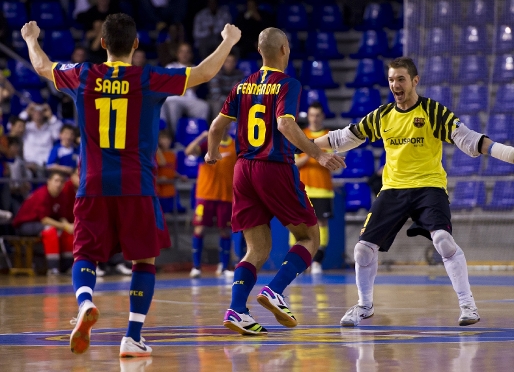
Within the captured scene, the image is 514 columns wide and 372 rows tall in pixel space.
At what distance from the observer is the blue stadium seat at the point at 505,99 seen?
54.0 ft

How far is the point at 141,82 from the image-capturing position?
5672 millimetres

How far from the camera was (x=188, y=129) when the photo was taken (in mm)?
17750

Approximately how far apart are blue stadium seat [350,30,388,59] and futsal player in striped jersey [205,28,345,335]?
12.0 metres

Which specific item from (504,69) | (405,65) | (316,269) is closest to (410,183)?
(405,65)

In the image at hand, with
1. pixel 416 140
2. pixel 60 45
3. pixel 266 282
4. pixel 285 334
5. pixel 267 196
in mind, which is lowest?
pixel 266 282

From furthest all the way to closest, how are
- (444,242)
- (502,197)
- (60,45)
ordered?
1. (60,45)
2. (502,197)
3. (444,242)

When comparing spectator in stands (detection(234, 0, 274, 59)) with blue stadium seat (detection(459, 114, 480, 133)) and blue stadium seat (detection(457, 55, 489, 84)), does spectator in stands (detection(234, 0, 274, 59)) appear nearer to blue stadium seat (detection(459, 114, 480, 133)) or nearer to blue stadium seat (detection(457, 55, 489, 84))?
blue stadium seat (detection(457, 55, 489, 84))

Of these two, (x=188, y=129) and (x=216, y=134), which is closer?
(x=216, y=134)

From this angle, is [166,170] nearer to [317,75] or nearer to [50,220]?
[50,220]

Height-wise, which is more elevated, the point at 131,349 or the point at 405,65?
the point at 405,65

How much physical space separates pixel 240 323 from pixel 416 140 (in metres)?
1.98

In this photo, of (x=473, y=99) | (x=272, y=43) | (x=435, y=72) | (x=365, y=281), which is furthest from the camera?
(x=435, y=72)

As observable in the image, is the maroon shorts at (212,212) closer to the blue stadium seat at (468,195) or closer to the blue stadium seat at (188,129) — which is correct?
the blue stadium seat at (188,129)

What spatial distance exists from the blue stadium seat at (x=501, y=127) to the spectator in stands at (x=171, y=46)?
5956mm
